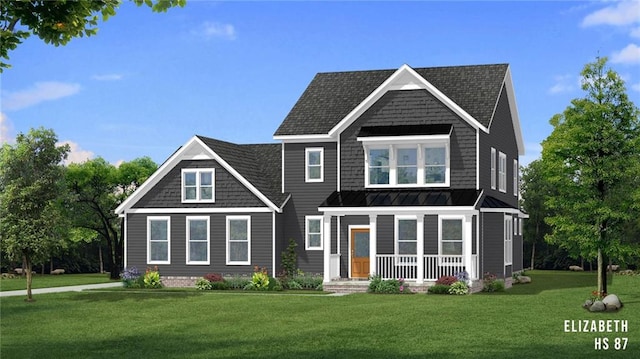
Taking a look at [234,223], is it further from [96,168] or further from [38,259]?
[96,168]

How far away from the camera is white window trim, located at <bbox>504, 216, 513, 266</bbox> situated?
1628 inches

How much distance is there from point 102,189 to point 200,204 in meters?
19.4

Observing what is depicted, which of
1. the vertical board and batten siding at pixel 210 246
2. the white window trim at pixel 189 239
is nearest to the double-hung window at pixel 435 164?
the vertical board and batten siding at pixel 210 246

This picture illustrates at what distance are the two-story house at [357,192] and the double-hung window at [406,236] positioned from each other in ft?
0.17

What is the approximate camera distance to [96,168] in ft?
186

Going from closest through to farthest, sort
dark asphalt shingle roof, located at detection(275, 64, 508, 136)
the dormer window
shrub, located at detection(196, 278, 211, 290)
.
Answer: the dormer window, shrub, located at detection(196, 278, 211, 290), dark asphalt shingle roof, located at detection(275, 64, 508, 136)

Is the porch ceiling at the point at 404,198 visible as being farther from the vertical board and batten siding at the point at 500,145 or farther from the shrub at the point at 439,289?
the shrub at the point at 439,289

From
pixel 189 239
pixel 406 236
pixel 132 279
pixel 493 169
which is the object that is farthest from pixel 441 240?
pixel 132 279

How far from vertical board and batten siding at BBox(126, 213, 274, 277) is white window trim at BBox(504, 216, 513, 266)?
37.5ft

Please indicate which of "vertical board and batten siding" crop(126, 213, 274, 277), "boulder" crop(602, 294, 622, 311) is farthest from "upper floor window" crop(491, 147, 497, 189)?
"boulder" crop(602, 294, 622, 311)

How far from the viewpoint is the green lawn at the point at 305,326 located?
59.4 feet

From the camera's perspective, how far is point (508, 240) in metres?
42.1

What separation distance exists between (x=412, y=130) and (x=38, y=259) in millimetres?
16605

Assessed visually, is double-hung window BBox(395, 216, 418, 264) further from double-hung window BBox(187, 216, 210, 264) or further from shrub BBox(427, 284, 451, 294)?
double-hung window BBox(187, 216, 210, 264)
